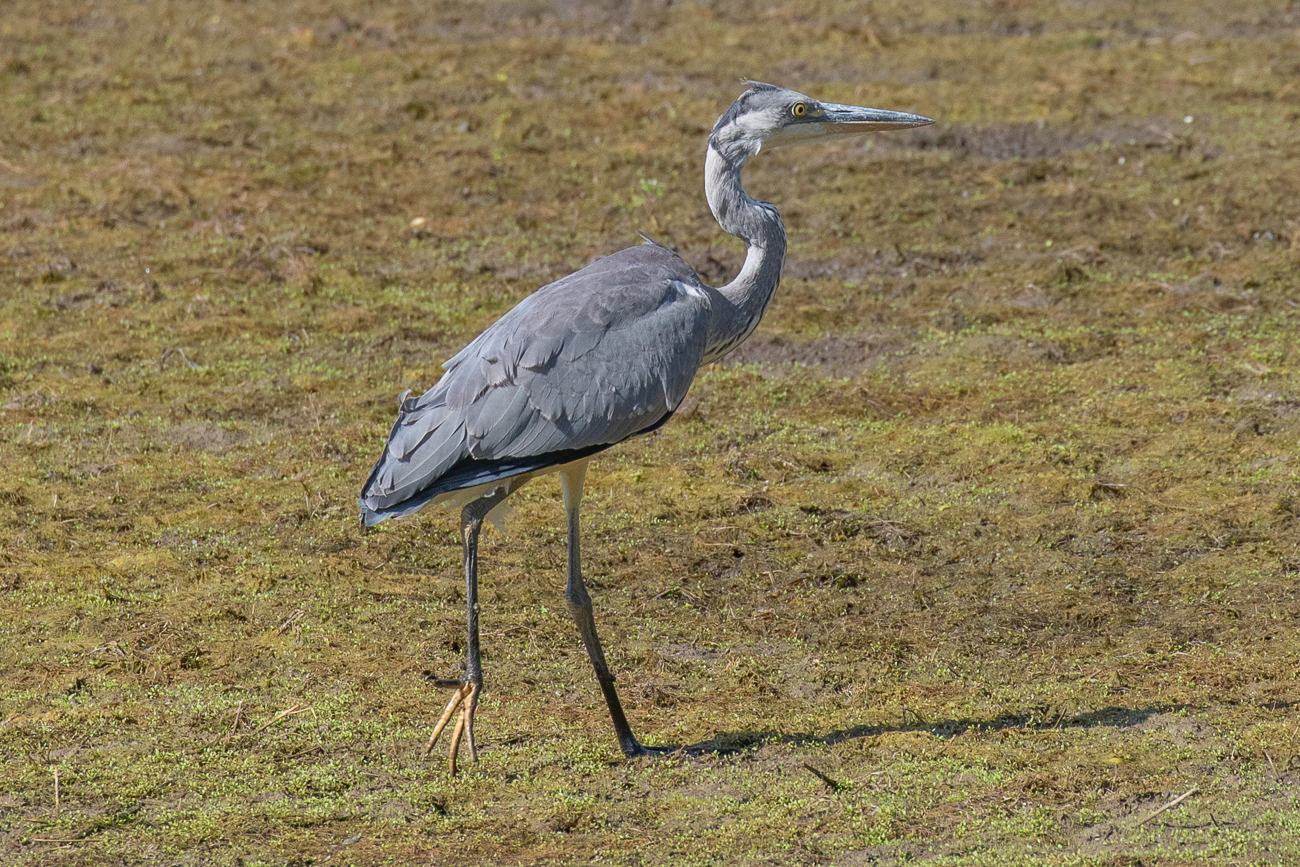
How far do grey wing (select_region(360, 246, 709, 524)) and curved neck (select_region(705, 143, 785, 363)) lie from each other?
0.83 ft

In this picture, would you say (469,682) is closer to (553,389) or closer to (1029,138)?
(553,389)

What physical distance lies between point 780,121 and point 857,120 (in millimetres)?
372

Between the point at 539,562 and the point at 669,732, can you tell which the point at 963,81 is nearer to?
the point at 539,562

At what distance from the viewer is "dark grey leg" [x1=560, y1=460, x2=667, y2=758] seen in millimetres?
5328

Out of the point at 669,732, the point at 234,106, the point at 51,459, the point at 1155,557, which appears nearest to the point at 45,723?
the point at 669,732

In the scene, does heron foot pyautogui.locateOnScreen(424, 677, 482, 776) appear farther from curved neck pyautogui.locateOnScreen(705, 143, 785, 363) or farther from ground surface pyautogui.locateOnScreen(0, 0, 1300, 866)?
curved neck pyautogui.locateOnScreen(705, 143, 785, 363)

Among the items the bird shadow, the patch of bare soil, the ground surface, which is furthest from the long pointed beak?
the patch of bare soil

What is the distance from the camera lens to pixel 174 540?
7.21 m

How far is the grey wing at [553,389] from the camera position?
545cm

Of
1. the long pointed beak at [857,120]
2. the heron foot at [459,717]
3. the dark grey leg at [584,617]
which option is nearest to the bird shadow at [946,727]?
the dark grey leg at [584,617]

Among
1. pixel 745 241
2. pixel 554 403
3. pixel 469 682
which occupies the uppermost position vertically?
pixel 745 241

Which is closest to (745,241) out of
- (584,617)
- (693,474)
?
(584,617)

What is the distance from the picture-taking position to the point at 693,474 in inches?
312

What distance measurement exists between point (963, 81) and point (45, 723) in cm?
1106
